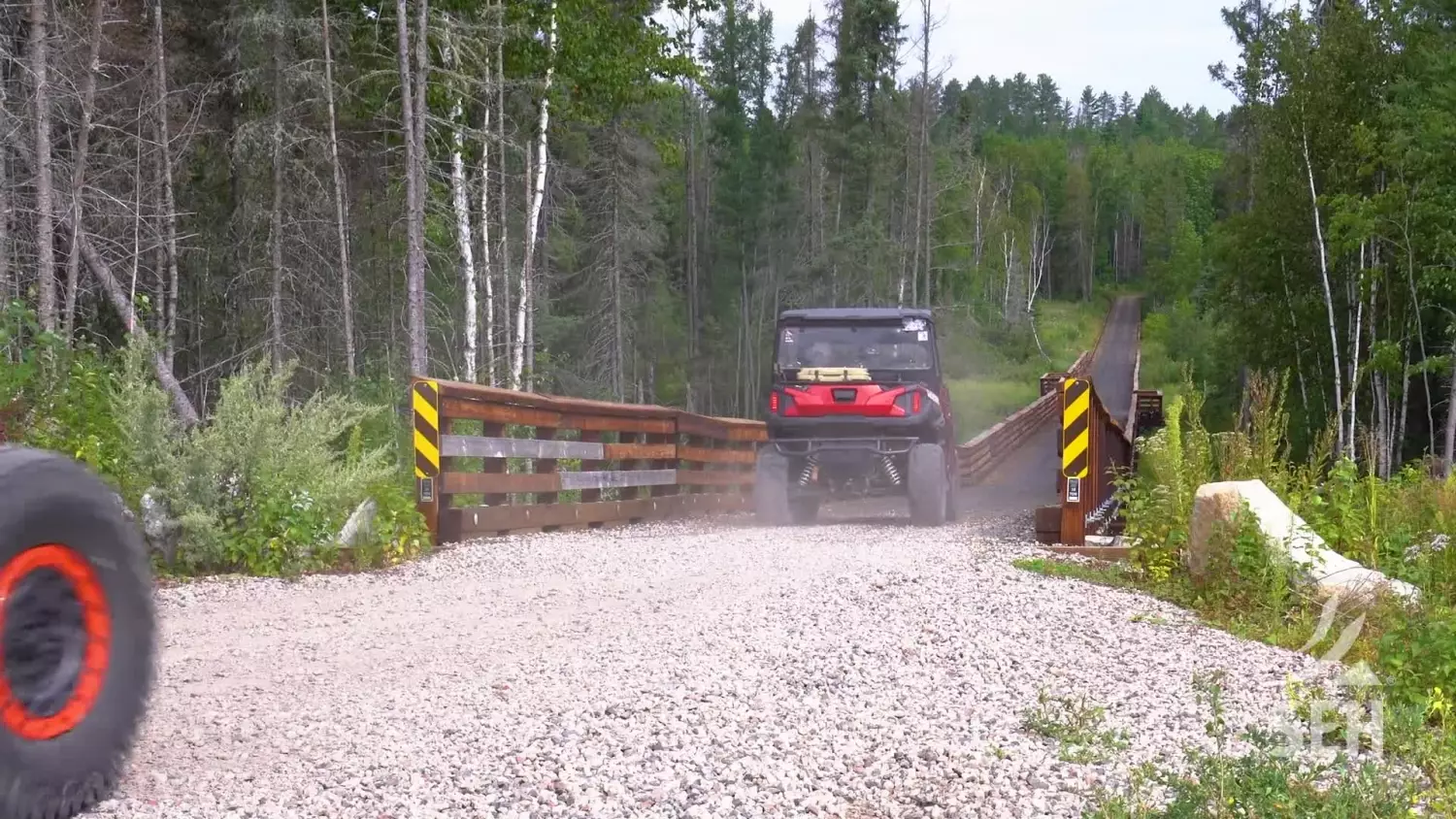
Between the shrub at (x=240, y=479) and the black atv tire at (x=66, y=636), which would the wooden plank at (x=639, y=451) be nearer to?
the shrub at (x=240, y=479)

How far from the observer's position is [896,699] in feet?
15.6

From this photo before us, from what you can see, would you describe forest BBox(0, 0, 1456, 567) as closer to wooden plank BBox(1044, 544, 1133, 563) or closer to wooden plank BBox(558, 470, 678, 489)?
wooden plank BBox(1044, 544, 1133, 563)

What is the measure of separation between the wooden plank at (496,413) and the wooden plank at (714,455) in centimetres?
363

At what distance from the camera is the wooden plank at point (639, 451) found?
44.2 feet

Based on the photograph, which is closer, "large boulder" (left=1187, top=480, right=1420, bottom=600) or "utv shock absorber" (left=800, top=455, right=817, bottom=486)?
"large boulder" (left=1187, top=480, right=1420, bottom=600)

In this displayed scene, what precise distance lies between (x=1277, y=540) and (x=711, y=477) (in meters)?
10.6

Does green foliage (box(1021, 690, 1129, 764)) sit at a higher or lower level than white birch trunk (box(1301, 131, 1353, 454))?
lower

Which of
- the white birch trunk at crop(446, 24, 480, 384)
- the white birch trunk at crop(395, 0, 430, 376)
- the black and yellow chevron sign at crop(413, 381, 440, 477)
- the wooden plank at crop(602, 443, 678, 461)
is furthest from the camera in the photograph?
the white birch trunk at crop(446, 24, 480, 384)

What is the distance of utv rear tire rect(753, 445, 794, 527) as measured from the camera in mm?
13859

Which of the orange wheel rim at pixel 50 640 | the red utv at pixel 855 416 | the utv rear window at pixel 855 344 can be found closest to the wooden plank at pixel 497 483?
the red utv at pixel 855 416

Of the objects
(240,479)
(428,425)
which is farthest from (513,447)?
(240,479)

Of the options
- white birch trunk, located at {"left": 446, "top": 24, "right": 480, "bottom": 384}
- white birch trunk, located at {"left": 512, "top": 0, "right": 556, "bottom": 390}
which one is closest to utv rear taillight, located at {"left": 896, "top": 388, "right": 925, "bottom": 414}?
white birch trunk, located at {"left": 446, "top": 24, "right": 480, "bottom": 384}

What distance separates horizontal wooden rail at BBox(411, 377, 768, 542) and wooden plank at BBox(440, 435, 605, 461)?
0.04ft

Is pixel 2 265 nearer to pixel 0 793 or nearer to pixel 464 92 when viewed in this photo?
pixel 464 92
